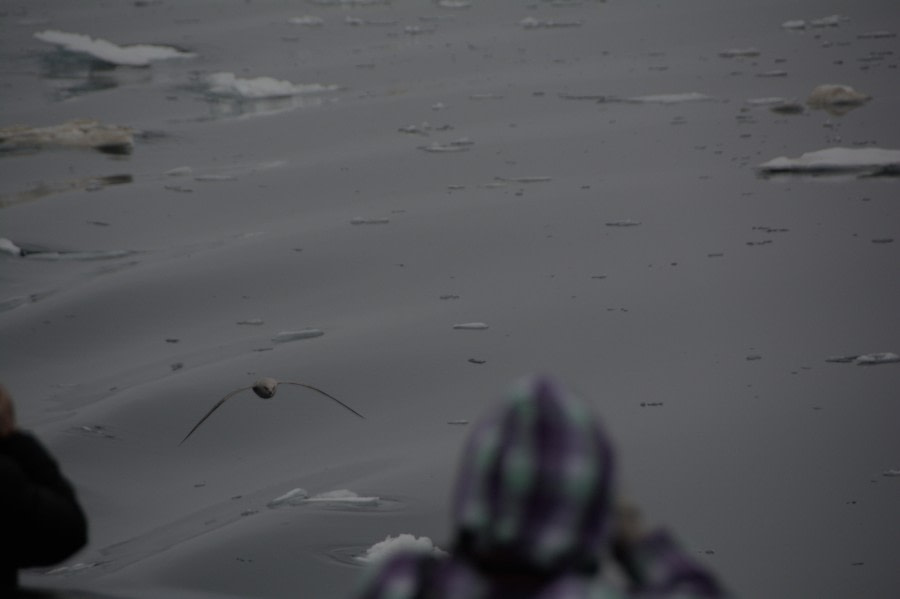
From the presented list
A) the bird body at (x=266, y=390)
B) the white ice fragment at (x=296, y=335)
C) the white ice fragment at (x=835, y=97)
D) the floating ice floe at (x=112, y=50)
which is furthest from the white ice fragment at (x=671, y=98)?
the bird body at (x=266, y=390)

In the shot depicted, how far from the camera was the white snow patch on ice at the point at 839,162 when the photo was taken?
326 inches

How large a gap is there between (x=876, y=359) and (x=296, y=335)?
9.22 feet

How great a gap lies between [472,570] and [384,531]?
3.46m

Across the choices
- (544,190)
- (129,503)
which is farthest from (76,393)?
(544,190)

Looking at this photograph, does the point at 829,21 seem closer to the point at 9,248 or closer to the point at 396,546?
the point at 9,248

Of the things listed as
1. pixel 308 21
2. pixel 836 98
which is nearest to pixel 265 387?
pixel 836 98

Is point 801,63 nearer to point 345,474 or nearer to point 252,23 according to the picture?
point 252,23

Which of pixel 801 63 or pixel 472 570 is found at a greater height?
pixel 472 570

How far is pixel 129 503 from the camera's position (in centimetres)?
496

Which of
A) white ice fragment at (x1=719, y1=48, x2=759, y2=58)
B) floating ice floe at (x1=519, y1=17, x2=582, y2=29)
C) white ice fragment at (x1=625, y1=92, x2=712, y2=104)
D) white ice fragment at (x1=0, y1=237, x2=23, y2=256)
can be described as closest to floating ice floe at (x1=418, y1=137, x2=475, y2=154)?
white ice fragment at (x1=625, y1=92, x2=712, y2=104)

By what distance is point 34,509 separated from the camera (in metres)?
1.74

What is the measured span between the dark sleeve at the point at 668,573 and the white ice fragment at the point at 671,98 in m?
9.51

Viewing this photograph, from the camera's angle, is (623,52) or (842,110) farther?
(623,52)

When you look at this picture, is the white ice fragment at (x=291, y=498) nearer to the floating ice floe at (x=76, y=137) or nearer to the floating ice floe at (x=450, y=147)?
the floating ice floe at (x=450, y=147)
